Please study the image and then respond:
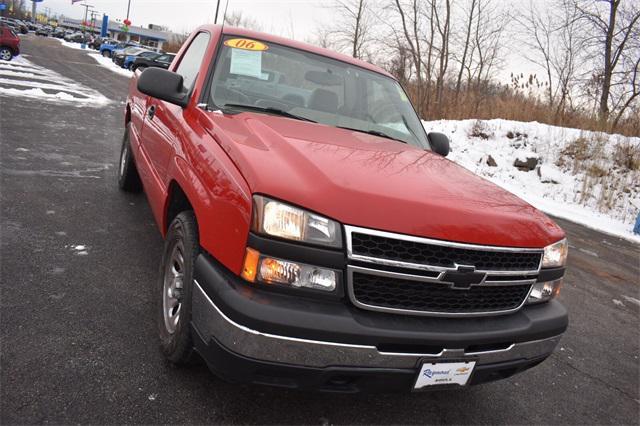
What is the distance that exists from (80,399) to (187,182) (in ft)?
3.71

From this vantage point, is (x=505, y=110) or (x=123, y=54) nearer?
(x=505, y=110)

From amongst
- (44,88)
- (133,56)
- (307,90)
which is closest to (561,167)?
(307,90)

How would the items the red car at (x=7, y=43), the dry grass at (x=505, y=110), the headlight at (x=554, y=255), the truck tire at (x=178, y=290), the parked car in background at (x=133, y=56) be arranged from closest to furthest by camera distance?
the truck tire at (x=178, y=290)
the headlight at (x=554, y=255)
the dry grass at (x=505, y=110)
the red car at (x=7, y=43)
the parked car in background at (x=133, y=56)

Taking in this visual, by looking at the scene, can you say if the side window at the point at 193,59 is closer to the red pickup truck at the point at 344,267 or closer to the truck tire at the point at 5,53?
the red pickup truck at the point at 344,267

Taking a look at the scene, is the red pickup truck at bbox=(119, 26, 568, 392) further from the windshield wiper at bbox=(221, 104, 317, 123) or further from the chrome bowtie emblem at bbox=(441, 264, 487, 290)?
the windshield wiper at bbox=(221, 104, 317, 123)

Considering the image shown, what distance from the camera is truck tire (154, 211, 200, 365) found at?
2.18 m

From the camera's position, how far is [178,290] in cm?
244

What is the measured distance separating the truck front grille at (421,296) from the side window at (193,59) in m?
2.04

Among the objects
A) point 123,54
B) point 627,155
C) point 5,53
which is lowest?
point 5,53

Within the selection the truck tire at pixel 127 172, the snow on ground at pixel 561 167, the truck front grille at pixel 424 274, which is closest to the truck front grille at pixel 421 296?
the truck front grille at pixel 424 274

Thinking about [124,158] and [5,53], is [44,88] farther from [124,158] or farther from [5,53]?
[124,158]

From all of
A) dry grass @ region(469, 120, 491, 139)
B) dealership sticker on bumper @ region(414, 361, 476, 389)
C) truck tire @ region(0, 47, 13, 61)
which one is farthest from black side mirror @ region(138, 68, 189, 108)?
truck tire @ region(0, 47, 13, 61)

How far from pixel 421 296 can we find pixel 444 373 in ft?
1.14

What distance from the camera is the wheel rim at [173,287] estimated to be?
7.98ft
